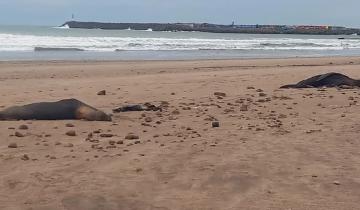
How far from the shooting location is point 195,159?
611cm

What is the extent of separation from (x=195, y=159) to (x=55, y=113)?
326 centimetres

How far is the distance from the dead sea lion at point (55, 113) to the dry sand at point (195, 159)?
10.7 inches

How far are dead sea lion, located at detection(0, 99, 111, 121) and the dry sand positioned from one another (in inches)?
10.7

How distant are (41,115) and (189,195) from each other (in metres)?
4.30

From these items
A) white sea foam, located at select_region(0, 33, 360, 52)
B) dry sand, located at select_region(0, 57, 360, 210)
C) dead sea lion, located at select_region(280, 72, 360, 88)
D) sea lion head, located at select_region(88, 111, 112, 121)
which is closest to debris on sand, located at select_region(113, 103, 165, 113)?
dry sand, located at select_region(0, 57, 360, 210)

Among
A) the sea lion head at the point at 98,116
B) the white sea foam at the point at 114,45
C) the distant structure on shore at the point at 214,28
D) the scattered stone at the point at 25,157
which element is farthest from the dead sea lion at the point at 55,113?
the distant structure on shore at the point at 214,28

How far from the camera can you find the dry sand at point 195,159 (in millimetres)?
4840

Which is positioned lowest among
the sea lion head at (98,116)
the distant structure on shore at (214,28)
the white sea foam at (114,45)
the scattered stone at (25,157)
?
the distant structure on shore at (214,28)

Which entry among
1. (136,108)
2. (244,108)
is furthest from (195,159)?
(244,108)

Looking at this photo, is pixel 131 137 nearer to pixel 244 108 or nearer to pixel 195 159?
pixel 195 159

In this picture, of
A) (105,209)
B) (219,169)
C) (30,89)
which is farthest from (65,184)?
(30,89)

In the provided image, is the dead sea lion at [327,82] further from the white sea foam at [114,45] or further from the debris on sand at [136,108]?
the white sea foam at [114,45]

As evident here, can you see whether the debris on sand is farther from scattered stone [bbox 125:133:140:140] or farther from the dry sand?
Result: scattered stone [bbox 125:133:140:140]

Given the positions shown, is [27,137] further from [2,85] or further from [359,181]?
[2,85]
